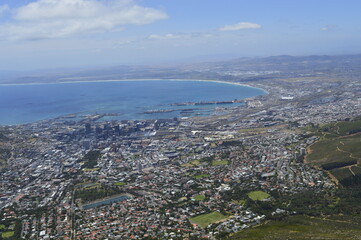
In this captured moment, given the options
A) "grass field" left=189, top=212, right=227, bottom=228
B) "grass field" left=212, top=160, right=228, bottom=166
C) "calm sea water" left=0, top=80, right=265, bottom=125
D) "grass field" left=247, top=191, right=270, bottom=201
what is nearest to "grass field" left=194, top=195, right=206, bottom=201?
"grass field" left=189, top=212, right=227, bottom=228

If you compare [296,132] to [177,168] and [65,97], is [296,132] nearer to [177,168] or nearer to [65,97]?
[177,168]

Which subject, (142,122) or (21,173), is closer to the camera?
(21,173)

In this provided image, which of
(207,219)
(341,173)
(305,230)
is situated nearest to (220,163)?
(341,173)

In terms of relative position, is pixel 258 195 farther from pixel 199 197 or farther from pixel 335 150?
pixel 335 150

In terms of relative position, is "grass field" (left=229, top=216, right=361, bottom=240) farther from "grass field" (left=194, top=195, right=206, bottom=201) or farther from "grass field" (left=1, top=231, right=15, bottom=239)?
"grass field" (left=1, top=231, right=15, bottom=239)

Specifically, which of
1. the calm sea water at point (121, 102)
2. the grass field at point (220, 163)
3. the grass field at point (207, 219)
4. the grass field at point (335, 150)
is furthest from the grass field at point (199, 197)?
the calm sea water at point (121, 102)

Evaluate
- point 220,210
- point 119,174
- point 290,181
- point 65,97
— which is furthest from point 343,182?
point 65,97

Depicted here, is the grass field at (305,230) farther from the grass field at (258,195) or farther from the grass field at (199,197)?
the grass field at (199,197)
